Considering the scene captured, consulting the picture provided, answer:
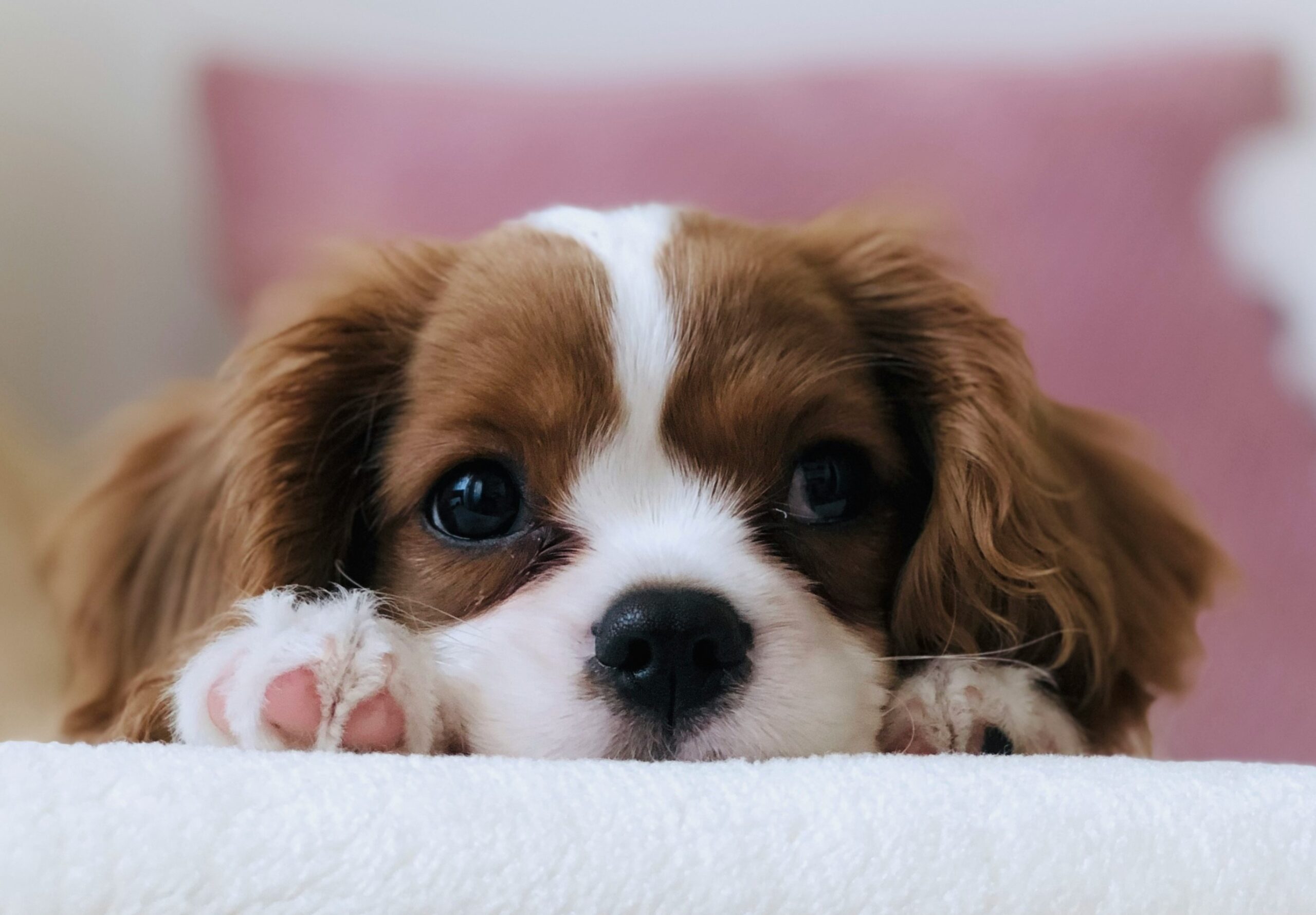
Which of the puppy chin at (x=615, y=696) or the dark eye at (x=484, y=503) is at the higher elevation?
the dark eye at (x=484, y=503)

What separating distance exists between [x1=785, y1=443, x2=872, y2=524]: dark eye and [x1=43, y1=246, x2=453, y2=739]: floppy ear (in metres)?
0.50

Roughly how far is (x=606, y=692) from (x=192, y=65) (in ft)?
6.85

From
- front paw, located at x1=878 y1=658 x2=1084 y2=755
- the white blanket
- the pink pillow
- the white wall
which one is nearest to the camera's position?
the white blanket

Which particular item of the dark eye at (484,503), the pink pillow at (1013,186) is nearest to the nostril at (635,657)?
the dark eye at (484,503)

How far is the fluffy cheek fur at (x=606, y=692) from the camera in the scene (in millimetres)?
1074

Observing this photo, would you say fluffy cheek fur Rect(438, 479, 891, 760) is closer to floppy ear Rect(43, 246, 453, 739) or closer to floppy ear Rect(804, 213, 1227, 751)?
floppy ear Rect(804, 213, 1227, 751)

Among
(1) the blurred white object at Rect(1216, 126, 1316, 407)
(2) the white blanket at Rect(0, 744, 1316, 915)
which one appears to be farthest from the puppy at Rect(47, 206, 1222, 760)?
(1) the blurred white object at Rect(1216, 126, 1316, 407)

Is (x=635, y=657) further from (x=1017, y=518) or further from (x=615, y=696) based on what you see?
(x=1017, y=518)

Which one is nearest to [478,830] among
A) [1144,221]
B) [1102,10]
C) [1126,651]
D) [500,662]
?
[500,662]

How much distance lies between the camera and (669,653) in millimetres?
1074

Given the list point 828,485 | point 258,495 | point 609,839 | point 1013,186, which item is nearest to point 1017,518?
point 828,485

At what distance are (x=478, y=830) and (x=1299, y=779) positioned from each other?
0.62m

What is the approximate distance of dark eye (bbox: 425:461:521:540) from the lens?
4.26 ft

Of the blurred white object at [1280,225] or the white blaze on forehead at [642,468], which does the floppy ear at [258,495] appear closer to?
the white blaze on forehead at [642,468]
